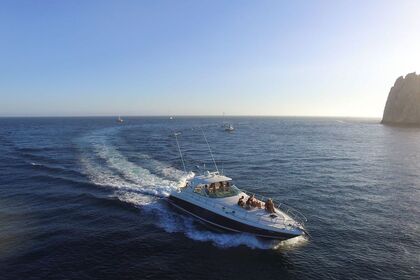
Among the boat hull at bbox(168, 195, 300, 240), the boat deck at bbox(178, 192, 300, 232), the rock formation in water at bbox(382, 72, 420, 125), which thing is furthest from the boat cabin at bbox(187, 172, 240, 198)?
the rock formation in water at bbox(382, 72, 420, 125)

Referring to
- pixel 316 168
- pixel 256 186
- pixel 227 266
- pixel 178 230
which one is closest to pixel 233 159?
pixel 316 168

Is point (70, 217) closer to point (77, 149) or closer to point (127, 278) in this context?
point (127, 278)

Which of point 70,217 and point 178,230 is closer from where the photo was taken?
point 178,230

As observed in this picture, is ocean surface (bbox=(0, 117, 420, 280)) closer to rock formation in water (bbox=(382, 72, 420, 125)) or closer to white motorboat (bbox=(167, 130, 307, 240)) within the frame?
white motorboat (bbox=(167, 130, 307, 240))

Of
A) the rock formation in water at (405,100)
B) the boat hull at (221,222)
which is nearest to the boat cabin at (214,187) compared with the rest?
the boat hull at (221,222)

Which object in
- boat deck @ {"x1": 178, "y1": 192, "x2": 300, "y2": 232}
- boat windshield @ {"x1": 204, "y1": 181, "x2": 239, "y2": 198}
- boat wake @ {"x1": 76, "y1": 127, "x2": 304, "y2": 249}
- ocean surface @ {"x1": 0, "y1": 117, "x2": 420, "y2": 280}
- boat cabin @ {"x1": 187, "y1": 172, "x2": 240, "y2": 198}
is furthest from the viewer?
boat cabin @ {"x1": 187, "y1": 172, "x2": 240, "y2": 198}

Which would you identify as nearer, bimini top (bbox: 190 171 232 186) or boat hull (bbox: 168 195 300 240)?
boat hull (bbox: 168 195 300 240)

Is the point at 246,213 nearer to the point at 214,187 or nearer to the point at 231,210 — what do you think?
the point at 231,210
